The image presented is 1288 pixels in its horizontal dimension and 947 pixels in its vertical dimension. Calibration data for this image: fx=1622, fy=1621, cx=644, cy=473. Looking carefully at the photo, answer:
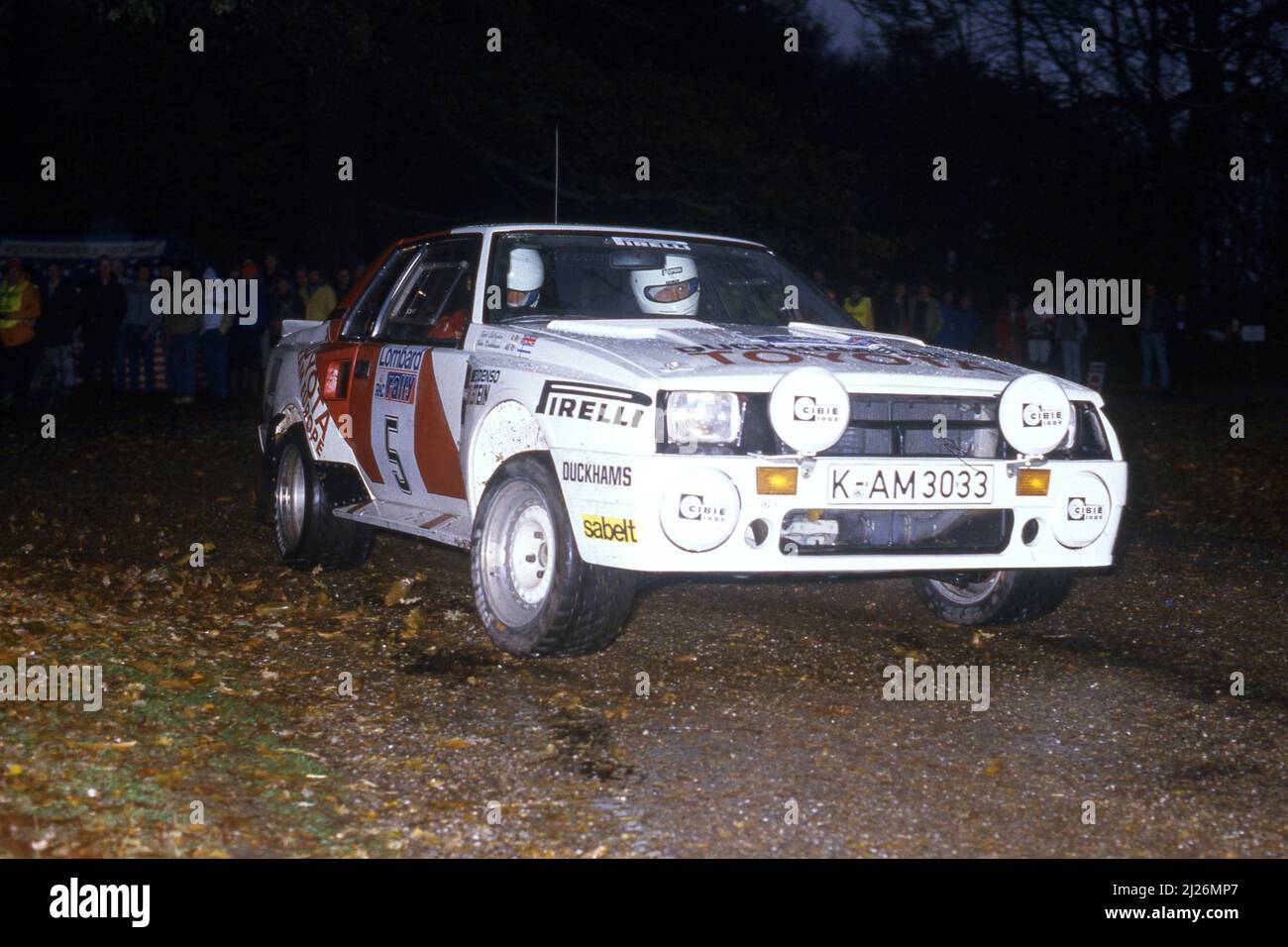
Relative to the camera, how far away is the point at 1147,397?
24.9 metres

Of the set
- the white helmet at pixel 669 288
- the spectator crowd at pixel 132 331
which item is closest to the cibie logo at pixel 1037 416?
the white helmet at pixel 669 288

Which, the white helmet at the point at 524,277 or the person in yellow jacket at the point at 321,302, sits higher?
the person in yellow jacket at the point at 321,302

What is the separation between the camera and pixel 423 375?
23.6 feet

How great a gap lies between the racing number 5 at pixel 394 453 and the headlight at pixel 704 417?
6.98 feet

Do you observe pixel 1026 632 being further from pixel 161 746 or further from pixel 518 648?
pixel 161 746

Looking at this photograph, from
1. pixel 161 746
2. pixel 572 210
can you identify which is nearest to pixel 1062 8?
pixel 572 210

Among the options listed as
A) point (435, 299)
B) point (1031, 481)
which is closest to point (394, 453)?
point (435, 299)

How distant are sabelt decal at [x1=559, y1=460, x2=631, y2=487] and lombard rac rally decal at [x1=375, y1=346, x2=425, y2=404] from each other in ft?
5.04

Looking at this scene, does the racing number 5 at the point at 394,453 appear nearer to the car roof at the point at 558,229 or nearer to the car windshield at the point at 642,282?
the car windshield at the point at 642,282

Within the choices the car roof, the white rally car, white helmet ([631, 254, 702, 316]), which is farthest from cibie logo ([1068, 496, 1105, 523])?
the car roof

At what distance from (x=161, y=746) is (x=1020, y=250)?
126 ft

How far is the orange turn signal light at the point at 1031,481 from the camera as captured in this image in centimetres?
604

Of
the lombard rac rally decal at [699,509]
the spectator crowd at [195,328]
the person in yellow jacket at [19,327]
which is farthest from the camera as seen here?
the spectator crowd at [195,328]
